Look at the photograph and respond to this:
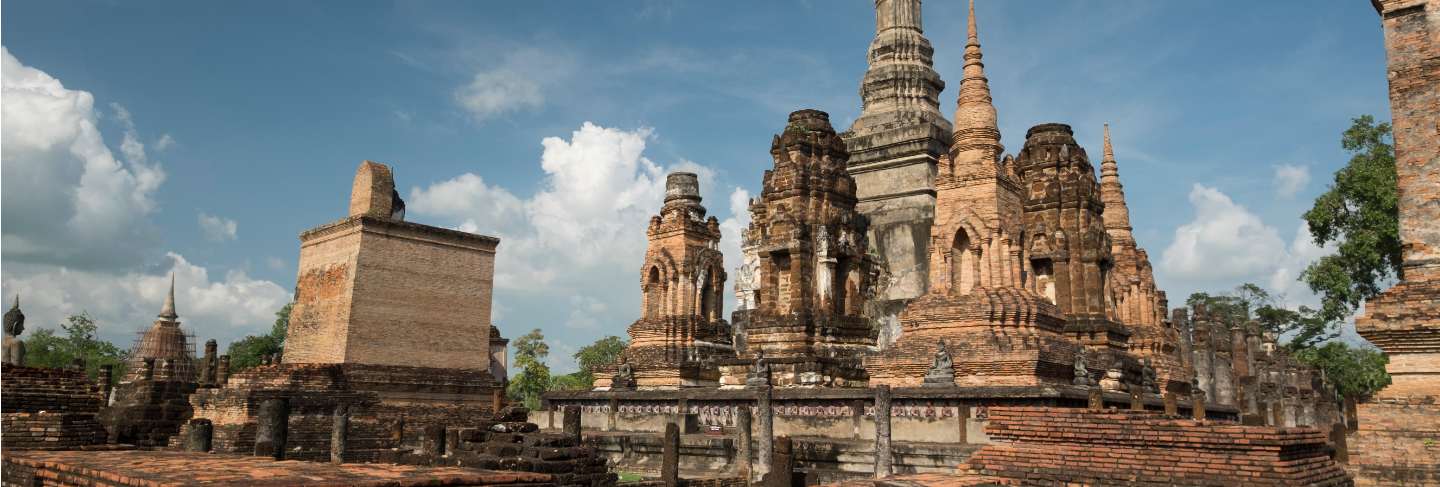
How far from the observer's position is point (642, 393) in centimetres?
2225

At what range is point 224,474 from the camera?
7.13 m

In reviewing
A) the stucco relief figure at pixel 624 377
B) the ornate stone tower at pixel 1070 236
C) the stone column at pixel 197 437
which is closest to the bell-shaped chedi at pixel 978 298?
the ornate stone tower at pixel 1070 236

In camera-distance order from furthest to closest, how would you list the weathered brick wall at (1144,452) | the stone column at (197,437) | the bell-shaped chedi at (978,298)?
the bell-shaped chedi at (978,298) → the stone column at (197,437) → the weathered brick wall at (1144,452)

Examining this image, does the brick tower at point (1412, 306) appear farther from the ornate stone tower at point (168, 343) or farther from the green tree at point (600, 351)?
the green tree at point (600, 351)

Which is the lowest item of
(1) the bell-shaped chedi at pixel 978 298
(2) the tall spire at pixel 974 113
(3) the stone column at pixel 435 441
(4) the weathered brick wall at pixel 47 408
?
(3) the stone column at pixel 435 441

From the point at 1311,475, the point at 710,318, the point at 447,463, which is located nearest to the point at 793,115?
the point at 710,318

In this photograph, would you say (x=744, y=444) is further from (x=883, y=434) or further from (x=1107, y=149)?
(x=1107, y=149)

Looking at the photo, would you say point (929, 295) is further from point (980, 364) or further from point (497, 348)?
point (497, 348)

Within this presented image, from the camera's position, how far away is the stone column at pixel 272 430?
1520 cm

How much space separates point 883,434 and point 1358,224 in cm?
2553

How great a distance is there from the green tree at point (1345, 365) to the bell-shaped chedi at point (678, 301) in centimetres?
3293

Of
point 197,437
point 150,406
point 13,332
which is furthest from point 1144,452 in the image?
point 13,332

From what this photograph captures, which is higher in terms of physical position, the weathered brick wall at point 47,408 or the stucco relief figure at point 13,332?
the stucco relief figure at point 13,332

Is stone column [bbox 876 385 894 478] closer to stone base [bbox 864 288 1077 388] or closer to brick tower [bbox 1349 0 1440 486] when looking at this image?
stone base [bbox 864 288 1077 388]
